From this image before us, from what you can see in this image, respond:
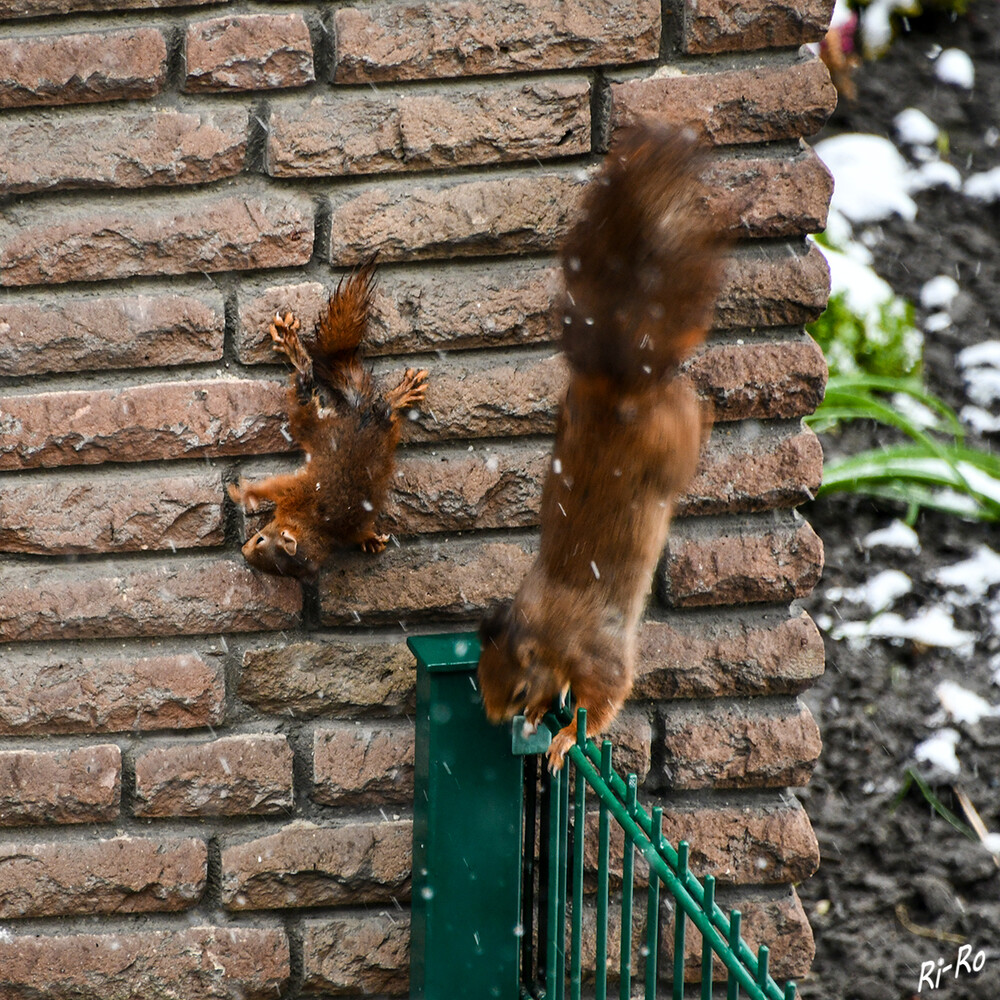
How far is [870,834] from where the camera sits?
2.48m

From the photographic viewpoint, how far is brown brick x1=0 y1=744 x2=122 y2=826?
1636 mm

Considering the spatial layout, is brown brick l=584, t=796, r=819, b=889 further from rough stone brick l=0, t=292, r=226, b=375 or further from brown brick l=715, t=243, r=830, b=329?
rough stone brick l=0, t=292, r=226, b=375

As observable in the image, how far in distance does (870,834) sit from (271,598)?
5.13 ft

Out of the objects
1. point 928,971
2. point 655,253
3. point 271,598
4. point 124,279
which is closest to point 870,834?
point 928,971

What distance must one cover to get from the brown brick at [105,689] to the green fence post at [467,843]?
373 mm

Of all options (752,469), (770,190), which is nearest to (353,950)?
(752,469)

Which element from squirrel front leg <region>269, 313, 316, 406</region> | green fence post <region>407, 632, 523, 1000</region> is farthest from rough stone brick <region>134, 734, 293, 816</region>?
squirrel front leg <region>269, 313, 316, 406</region>

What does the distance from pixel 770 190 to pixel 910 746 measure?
156 cm

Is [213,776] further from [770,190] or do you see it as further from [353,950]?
[770,190]

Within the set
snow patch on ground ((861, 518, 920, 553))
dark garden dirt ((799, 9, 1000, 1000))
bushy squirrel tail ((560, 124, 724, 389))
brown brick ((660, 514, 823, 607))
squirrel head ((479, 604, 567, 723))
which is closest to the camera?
bushy squirrel tail ((560, 124, 724, 389))

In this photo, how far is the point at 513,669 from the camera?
1385 millimetres

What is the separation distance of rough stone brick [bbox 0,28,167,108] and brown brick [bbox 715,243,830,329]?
0.86 meters

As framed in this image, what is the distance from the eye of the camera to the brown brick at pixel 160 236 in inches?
61.6

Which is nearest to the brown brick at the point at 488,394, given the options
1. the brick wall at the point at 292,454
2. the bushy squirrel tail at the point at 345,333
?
the brick wall at the point at 292,454
